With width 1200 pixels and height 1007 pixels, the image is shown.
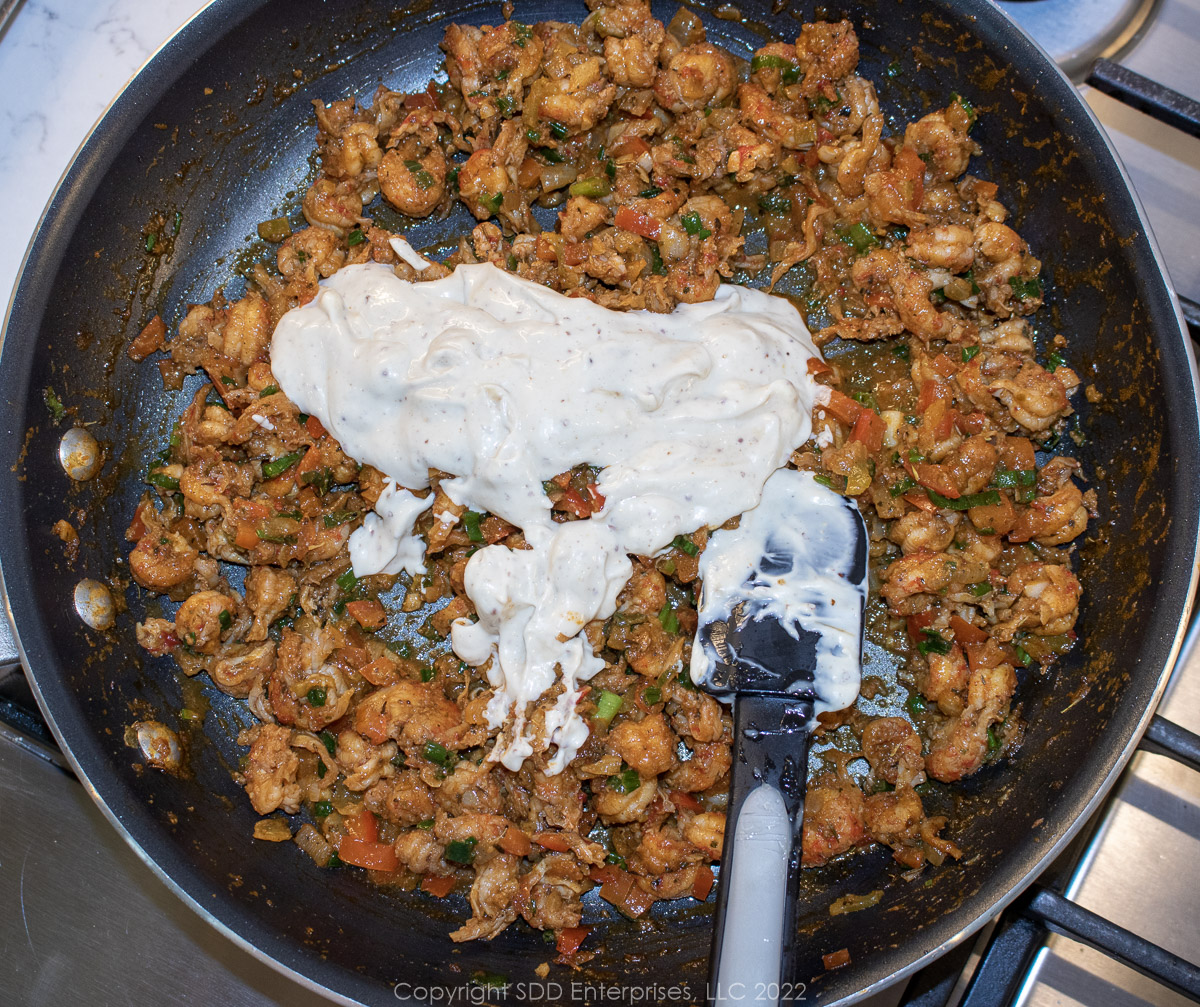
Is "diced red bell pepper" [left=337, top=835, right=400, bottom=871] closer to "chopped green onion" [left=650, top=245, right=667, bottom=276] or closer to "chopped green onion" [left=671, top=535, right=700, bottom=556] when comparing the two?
"chopped green onion" [left=671, top=535, right=700, bottom=556]

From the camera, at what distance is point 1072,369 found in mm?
3080

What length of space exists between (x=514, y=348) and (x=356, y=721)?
1354 mm

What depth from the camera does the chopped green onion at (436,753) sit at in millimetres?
2949

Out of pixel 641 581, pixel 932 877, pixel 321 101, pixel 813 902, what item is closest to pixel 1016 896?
pixel 932 877

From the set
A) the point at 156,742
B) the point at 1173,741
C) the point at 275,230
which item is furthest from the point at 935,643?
the point at 275,230

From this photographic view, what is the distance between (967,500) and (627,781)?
4.72ft

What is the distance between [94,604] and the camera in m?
2.99

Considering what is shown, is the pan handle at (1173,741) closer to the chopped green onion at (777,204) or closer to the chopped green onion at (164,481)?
the chopped green onion at (777,204)

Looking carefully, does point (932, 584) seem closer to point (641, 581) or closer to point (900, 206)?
point (641, 581)

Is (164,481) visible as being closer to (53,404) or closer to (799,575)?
(53,404)

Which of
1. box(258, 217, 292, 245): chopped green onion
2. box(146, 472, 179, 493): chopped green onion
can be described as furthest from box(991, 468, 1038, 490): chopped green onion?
box(146, 472, 179, 493): chopped green onion

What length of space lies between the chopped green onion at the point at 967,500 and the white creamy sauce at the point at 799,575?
328 mm

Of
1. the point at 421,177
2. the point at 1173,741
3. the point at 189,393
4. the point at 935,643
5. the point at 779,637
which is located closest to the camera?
the point at 1173,741

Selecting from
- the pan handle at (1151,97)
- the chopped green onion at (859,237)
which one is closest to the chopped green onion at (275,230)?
the chopped green onion at (859,237)
